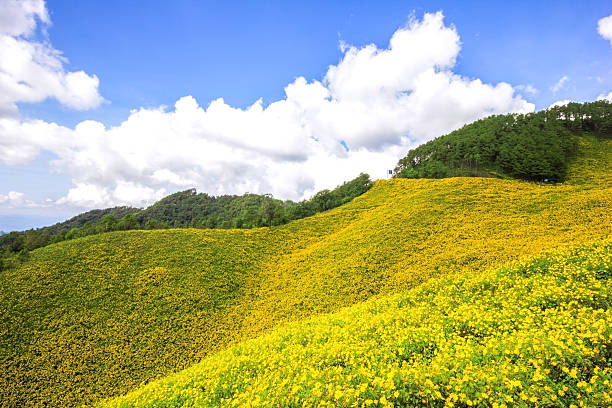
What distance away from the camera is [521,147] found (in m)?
56.5

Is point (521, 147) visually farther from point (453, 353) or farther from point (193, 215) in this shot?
point (193, 215)

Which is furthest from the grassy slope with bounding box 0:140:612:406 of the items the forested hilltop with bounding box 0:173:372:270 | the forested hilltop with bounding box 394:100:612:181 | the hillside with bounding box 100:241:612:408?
the forested hilltop with bounding box 394:100:612:181

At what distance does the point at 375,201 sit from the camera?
47000mm

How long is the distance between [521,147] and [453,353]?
65.5m

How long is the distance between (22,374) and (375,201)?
144 feet

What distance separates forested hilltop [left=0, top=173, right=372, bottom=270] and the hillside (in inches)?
1398

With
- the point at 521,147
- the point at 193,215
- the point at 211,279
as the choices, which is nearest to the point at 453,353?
the point at 211,279

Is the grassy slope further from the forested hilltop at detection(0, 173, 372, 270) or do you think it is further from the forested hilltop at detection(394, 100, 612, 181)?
the forested hilltop at detection(394, 100, 612, 181)

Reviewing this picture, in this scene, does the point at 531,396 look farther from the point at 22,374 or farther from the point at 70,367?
the point at 22,374

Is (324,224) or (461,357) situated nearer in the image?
(461,357)

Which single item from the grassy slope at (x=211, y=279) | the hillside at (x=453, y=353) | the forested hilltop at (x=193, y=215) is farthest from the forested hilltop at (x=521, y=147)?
the hillside at (x=453, y=353)

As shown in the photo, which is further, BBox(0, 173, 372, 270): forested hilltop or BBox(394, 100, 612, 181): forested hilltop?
BBox(394, 100, 612, 181): forested hilltop

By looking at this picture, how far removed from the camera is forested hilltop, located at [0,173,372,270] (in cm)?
4524

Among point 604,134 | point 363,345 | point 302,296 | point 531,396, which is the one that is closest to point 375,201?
point 302,296
